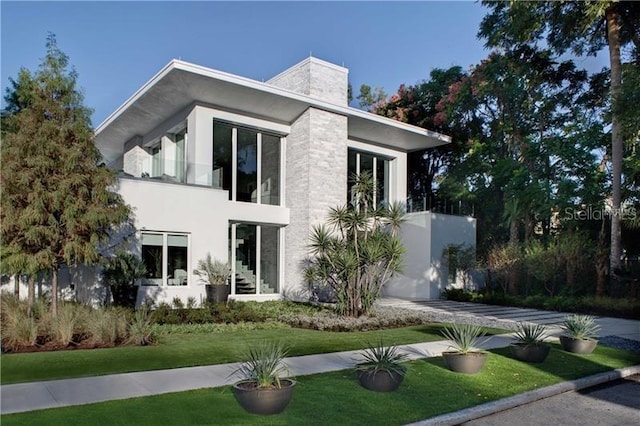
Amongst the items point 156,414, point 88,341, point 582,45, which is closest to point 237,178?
point 88,341

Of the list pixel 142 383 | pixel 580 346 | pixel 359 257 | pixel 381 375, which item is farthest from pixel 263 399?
pixel 359 257

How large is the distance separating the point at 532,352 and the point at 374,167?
51.3 ft

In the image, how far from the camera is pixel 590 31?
64.3 ft

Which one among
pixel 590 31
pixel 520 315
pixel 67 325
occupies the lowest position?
pixel 520 315

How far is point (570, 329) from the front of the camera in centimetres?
986

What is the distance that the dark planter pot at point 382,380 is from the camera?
6.31m

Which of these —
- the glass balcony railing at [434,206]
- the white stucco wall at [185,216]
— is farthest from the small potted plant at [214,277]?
the glass balcony railing at [434,206]

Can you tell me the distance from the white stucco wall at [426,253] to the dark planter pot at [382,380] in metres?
15.0

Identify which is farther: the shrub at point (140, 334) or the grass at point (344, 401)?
the shrub at point (140, 334)

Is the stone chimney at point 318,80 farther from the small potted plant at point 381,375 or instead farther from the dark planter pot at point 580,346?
the small potted plant at point 381,375

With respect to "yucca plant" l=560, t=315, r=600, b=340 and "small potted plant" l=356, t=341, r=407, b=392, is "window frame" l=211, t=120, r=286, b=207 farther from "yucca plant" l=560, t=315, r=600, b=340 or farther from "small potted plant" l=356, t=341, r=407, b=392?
"small potted plant" l=356, t=341, r=407, b=392

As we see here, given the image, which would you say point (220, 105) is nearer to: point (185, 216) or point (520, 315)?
point (185, 216)

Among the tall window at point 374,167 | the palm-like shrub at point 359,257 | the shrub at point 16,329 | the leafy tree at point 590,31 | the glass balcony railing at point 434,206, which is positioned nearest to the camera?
the shrub at point 16,329

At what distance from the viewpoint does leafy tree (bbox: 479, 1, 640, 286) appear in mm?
17328
